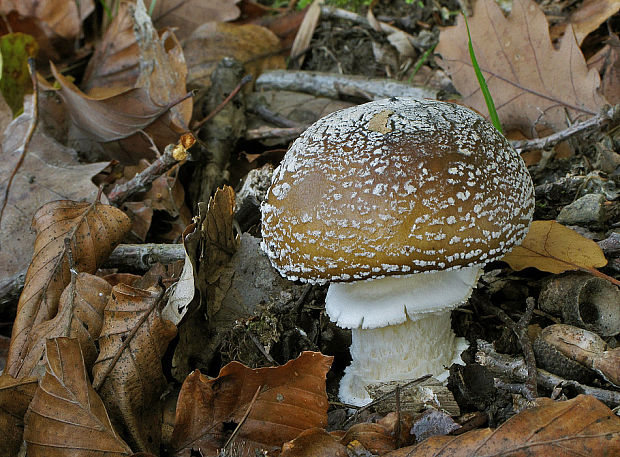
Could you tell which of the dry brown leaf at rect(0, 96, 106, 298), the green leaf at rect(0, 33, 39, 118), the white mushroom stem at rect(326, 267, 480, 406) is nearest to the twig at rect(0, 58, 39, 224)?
the dry brown leaf at rect(0, 96, 106, 298)

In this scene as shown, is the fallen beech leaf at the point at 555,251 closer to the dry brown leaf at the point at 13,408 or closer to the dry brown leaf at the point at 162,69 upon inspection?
the dry brown leaf at the point at 13,408

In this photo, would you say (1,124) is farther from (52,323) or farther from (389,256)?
(389,256)

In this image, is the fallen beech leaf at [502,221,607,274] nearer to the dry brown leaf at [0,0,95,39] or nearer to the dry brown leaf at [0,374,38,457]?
the dry brown leaf at [0,374,38,457]

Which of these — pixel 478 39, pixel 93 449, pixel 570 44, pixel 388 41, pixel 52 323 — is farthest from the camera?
pixel 388 41

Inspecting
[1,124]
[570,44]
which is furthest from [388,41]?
[1,124]

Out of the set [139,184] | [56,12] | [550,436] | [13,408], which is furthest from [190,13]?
[550,436]

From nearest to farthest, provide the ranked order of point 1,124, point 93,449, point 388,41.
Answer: point 93,449 < point 1,124 < point 388,41

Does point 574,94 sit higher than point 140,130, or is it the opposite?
point 574,94
